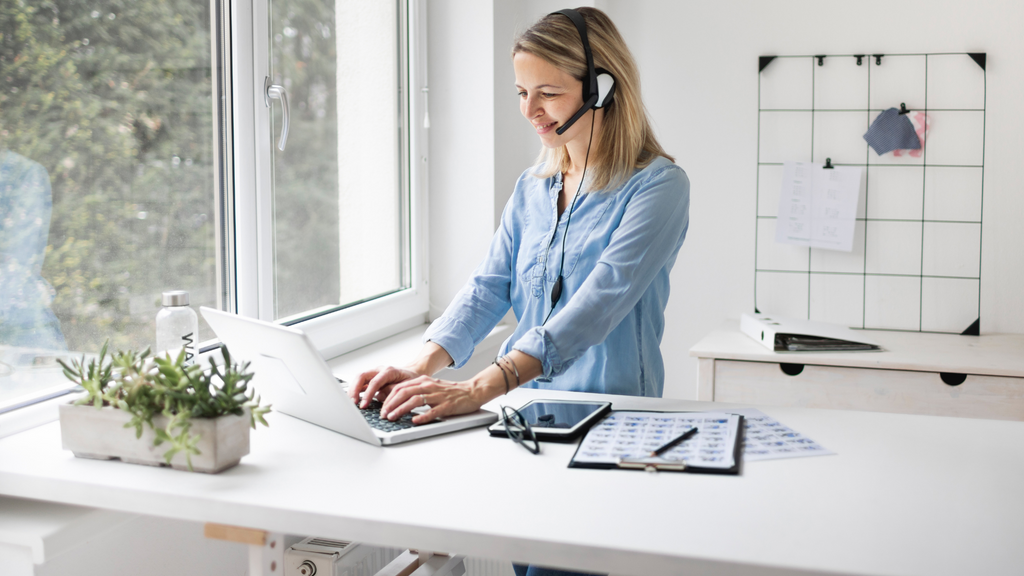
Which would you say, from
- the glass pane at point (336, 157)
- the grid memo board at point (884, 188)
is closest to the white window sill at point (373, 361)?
the glass pane at point (336, 157)

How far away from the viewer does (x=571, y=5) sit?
7.81 ft

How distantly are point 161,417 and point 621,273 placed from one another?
2.32 ft

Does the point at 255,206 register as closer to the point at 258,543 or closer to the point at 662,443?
the point at 258,543

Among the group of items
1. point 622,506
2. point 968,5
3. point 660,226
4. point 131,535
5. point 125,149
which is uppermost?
point 968,5

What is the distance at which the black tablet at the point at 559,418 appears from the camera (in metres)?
1.04

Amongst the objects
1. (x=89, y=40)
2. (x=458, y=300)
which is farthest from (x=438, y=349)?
(x=89, y=40)

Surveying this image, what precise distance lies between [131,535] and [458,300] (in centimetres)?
67

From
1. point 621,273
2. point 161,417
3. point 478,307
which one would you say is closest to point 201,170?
point 478,307

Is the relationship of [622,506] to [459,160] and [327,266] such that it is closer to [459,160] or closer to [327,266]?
[327,266]

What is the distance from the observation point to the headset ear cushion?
56.1 inches

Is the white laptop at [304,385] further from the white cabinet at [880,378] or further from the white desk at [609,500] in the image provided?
the white cabinet at [880,378]

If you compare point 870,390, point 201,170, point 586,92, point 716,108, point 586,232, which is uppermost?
point 716,108

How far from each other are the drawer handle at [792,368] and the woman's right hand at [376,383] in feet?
3.78

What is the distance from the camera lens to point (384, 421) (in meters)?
1.10
